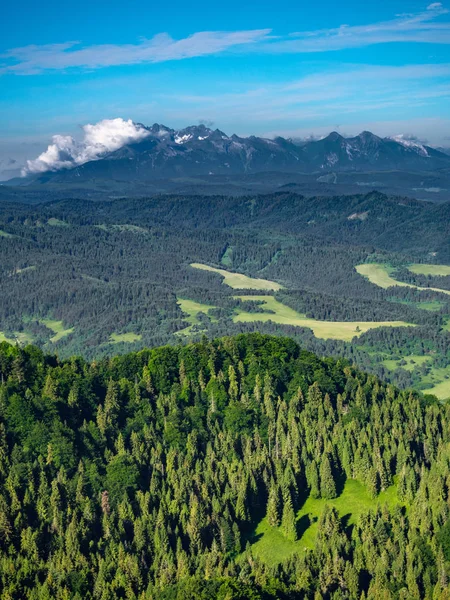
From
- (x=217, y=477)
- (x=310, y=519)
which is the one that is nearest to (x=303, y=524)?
(x=310, y=519)

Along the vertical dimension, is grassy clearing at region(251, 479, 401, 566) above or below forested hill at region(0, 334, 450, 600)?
below

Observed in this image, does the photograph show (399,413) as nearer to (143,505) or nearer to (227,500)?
(227,500)

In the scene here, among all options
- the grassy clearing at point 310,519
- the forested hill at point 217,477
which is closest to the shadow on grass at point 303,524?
the grassy clearing at point 310,519

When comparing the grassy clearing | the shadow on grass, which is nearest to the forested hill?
the shadow on grass

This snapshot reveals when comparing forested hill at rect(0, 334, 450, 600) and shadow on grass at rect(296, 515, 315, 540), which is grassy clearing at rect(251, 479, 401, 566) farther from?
forested hill at rect(0, 334, 450, 600)

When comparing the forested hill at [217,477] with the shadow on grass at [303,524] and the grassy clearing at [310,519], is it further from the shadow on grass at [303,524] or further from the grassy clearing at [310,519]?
the grassy clearing at [310,519]

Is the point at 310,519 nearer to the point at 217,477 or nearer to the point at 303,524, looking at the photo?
the point at 303,524

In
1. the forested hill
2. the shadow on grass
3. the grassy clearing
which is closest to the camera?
the forested hill

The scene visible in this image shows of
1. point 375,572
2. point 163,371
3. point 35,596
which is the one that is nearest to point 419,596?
point 375,572
